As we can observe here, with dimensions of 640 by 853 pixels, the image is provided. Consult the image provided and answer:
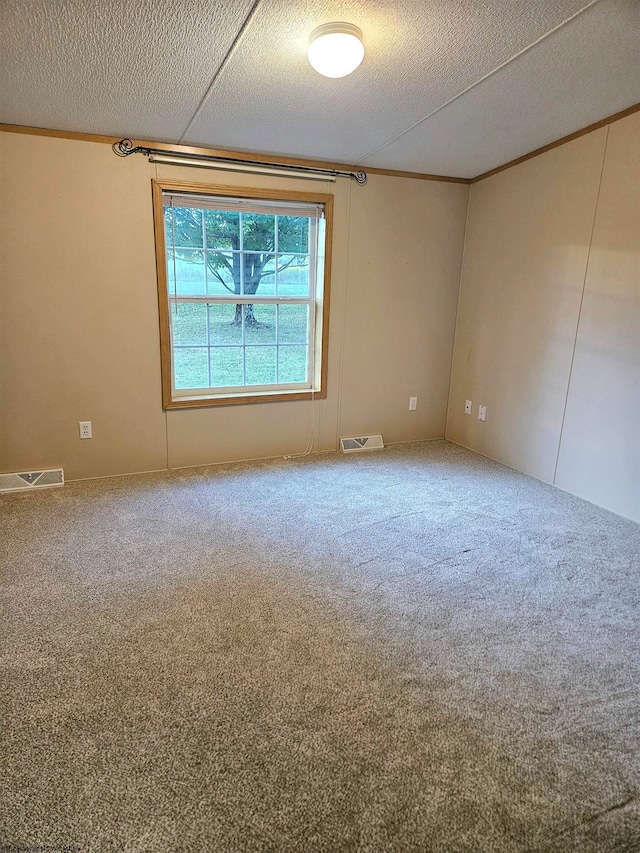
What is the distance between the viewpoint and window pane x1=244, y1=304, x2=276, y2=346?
3666mm

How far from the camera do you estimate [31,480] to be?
10.5 feet

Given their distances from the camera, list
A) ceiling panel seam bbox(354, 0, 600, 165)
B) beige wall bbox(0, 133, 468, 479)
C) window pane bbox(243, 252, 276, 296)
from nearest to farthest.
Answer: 1. ceiling panel seam bbox(354, 0, 600, 165)
2. beige wall bbox(0, 133, 468, 479)
3. window pane bbox(243, 252, 276, 296)

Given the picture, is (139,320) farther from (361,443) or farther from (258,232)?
(361,443)

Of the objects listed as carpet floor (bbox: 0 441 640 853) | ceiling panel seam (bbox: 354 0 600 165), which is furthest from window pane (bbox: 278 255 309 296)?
carpet floor (bbox: 0 441 640 853)

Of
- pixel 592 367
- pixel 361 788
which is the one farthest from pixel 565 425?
pixel 361 788

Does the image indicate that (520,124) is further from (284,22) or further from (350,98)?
(284,22)

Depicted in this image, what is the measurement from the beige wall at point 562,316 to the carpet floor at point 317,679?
0.50 m

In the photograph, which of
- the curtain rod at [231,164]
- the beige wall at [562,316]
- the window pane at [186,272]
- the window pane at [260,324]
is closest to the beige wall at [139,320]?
the curtain rod at [231,164]

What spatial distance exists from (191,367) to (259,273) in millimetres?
870

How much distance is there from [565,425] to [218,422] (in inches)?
97.0

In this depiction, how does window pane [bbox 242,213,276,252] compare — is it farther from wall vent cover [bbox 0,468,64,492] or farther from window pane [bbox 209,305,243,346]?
wall vent cover [bbox 0,468,64,492]

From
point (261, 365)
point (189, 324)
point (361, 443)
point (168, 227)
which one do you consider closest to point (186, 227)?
point (168, 227)

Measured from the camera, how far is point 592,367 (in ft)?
9.96

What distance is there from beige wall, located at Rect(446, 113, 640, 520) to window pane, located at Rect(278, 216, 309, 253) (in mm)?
1391
